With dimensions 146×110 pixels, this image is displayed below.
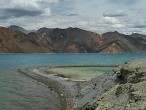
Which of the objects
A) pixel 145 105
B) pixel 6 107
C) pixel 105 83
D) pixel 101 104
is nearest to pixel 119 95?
pixel 101 104

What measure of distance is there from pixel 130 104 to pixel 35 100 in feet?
63.7

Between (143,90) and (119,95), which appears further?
(119,95)

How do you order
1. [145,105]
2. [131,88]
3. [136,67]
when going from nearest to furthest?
1. [145,105]
2. [131,88]
3. [136,67]

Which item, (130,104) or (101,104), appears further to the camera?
(101,104)

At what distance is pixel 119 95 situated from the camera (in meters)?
20.7

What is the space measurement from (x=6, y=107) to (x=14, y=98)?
214 inches

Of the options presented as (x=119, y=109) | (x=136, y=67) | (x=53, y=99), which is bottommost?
(x=53, y=99)

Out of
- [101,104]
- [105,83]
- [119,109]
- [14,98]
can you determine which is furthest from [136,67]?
[14,98]

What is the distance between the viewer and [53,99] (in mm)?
37000

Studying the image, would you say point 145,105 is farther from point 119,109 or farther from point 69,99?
Result: point 69,99

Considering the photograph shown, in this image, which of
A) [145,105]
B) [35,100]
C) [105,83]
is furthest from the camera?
→ [35,100]

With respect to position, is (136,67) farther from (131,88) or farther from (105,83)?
(131,88)

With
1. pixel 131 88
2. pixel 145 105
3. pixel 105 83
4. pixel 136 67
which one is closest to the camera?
pixel 145 105

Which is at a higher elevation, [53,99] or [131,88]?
[131,88]
